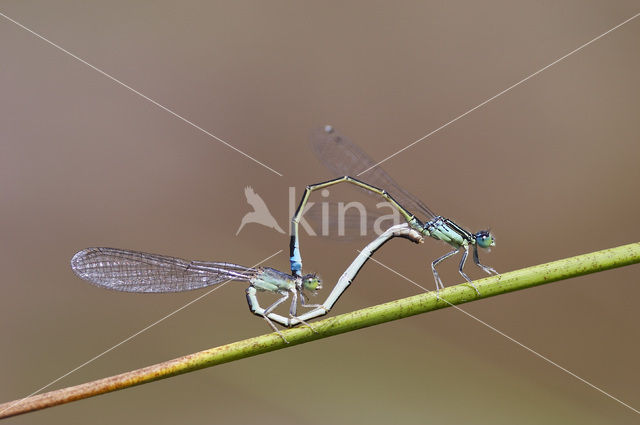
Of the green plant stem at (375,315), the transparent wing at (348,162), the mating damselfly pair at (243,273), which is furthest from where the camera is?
the transparent wing at (348,162)

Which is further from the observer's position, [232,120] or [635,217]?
[232,120]

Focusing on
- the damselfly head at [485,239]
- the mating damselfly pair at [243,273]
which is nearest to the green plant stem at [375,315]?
the mating damselfly pair at [243,273]

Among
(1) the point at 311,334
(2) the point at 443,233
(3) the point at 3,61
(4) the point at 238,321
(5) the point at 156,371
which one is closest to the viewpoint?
(5) the point at 156,371

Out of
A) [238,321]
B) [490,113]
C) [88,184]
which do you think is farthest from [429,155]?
[88,184]

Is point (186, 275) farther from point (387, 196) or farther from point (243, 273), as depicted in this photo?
point (387, 196)

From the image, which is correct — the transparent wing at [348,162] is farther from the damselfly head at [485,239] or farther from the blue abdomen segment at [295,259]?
the blue abdomen segment at [295,259]

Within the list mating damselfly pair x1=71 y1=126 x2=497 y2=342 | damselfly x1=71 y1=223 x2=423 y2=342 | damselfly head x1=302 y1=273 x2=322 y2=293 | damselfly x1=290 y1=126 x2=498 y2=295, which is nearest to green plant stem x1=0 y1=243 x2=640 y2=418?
mating damselfly pair x1=71 y1=126 x2=497 y2=342

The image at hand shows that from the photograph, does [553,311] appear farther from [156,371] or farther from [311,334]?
[156,371]
